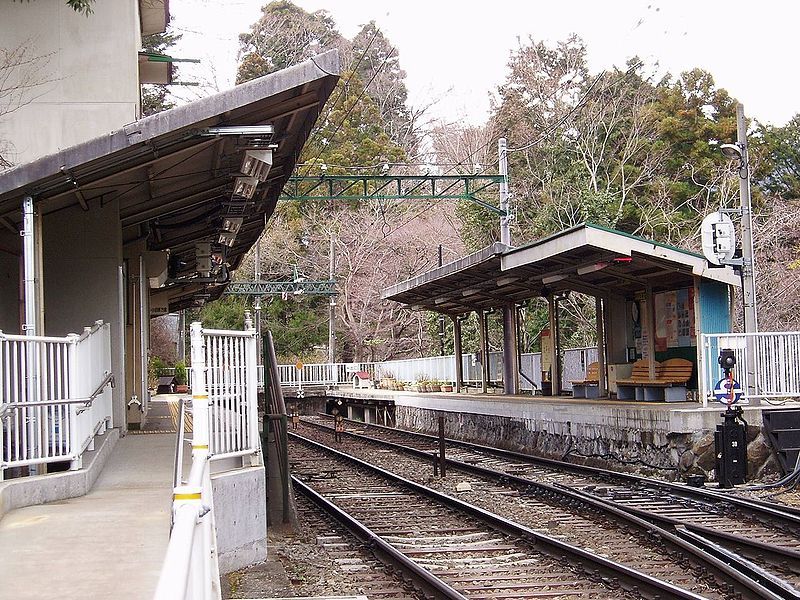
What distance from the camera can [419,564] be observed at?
9570 mm

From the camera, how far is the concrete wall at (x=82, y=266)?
13.0 metres

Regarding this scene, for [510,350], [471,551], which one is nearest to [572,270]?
[510,350]

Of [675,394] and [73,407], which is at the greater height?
[73,407]

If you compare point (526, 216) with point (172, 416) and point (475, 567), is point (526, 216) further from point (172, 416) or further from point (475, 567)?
point (475, 567)

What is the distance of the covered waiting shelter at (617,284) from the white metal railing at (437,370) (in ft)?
9.10

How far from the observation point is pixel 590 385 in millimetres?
22812

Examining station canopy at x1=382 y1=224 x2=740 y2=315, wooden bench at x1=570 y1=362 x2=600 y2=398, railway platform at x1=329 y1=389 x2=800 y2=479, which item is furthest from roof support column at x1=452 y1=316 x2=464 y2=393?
wooden bench at x1=570 y1=362 x2=600 y2=398

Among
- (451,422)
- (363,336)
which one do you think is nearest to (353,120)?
(363,336)

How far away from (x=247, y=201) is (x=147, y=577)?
32.7ft

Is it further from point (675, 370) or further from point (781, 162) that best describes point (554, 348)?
point (781, 162)

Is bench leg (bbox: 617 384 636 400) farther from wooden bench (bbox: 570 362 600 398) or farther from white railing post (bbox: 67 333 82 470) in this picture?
white railing post (bbox: 67 333 82 470)

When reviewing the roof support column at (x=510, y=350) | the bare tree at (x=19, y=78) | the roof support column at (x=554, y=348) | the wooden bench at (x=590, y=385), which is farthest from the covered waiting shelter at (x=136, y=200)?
the roof support column at (x=510, y=350)

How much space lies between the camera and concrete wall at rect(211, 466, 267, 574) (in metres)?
8.42

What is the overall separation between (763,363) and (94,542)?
12.4 meters
